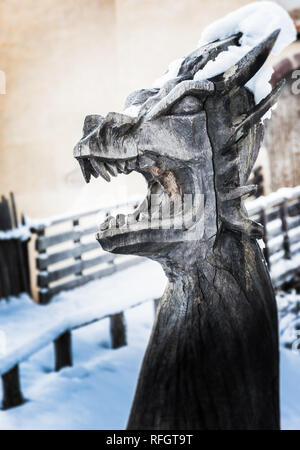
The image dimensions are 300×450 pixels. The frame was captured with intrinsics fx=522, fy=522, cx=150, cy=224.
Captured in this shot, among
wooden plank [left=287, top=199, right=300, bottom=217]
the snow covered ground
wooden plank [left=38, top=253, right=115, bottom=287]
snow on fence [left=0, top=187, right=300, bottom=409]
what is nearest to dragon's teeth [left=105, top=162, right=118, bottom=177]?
the snow covered ground

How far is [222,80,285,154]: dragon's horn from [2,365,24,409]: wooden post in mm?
2104

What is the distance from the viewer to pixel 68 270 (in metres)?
3.97

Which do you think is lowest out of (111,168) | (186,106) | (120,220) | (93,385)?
(93,385)

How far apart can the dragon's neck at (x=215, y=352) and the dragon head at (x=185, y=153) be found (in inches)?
2.6

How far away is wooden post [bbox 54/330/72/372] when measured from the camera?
3.09 meters

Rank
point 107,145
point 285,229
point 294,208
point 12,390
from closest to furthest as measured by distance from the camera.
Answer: point 107,145, point 12,390, point 285,229, point 294,208

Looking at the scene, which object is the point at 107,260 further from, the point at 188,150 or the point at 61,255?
the point at 188,150

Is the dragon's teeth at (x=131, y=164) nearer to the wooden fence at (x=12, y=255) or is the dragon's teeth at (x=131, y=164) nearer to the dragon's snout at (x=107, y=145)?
the dragon's snout at (x=107, y=145)

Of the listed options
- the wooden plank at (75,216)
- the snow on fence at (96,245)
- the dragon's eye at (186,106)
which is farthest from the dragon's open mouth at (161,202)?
the wooden plank at (75,216)

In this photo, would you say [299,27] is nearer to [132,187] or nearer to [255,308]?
[132,187]

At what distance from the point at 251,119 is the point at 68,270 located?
3.11 m

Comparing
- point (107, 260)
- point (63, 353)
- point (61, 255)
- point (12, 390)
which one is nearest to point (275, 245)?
point (107, 260)
